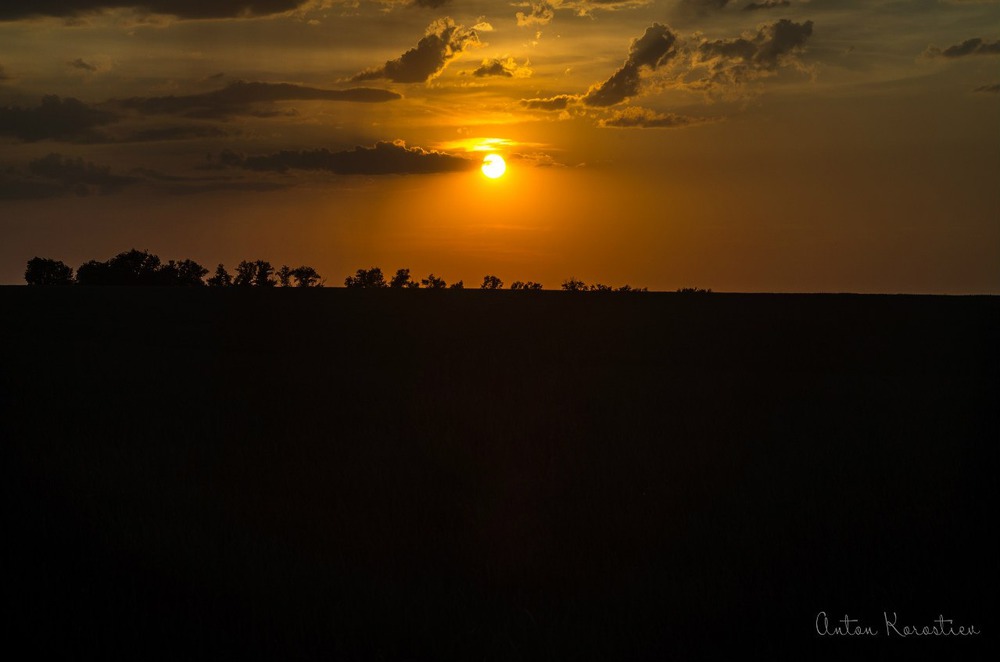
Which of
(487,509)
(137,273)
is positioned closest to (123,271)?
(137,273)

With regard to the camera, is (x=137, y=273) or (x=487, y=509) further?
(x=137, y=273)

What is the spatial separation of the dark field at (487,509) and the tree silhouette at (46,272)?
63.0 metres

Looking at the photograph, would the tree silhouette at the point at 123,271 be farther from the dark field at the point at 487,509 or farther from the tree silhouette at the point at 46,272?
the dark field at the point at 487,509

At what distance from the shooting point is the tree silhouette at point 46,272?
3120 inches

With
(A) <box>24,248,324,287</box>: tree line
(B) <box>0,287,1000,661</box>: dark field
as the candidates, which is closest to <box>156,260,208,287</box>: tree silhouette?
(A) <box>24,248,324,287</box>: tree line

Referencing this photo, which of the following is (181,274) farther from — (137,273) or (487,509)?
(487,509)

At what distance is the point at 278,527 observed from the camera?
31.0 ft

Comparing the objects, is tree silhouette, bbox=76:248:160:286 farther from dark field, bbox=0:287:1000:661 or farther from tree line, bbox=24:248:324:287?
dark field, bbox=0:287:1000:661

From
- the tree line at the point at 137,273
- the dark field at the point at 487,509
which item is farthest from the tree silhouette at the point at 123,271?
the dark field at the point at 487,509

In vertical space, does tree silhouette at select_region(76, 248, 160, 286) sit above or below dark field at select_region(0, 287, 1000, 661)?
above

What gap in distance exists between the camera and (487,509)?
1001cm

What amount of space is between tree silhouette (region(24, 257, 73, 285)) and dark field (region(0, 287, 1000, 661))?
207ft

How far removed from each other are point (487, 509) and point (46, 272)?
3161 inches

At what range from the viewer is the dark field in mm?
7125
